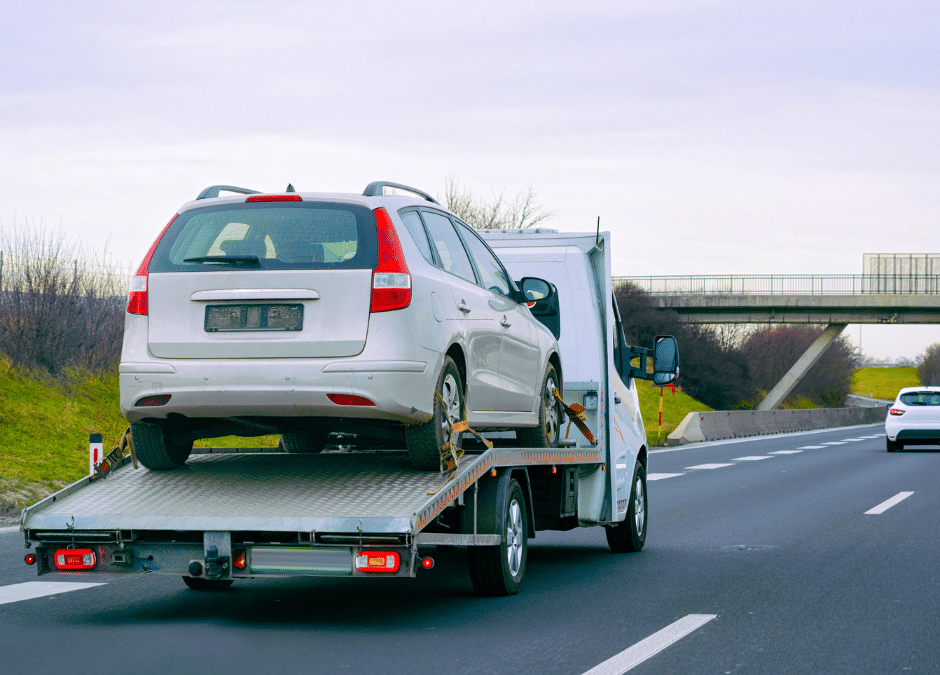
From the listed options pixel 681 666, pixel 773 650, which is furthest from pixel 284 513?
pixel 773 650

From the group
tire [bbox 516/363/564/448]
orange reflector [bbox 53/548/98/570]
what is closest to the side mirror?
tire [bbox 516/363/564/448]

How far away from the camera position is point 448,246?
26.0 feet

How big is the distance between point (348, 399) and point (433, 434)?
2.06ft

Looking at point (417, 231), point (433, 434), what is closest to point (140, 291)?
point (417, 231)

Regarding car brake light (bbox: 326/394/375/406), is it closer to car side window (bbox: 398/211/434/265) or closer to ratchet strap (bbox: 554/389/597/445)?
car side window (bbox: 398/211/434/265)

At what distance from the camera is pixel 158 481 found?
7328 mm

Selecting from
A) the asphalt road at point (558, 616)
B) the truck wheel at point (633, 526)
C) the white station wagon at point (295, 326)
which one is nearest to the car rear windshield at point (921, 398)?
the asphalt road at point (558, 616)

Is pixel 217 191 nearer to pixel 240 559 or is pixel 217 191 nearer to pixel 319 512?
pixel 319 512

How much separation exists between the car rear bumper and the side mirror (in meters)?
4.13

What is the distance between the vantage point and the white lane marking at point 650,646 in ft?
19.1

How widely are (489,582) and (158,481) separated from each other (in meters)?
1.99

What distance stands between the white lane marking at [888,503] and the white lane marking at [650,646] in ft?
24.4

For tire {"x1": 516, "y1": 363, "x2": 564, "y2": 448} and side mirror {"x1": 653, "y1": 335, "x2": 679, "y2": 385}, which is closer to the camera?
tire {"x1": 516, "y1": 363, "x2": 564, "y2": 448}

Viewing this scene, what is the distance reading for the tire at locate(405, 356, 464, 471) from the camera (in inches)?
276
